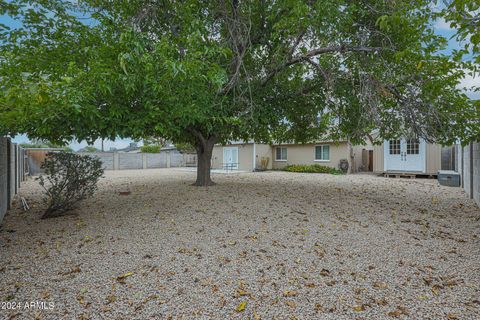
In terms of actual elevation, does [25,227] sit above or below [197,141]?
below

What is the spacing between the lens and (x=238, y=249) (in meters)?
3.60

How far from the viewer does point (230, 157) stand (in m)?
21.5

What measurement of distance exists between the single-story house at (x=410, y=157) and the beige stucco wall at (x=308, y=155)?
7.62 ft

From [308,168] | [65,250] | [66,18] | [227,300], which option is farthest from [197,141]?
[308,168]

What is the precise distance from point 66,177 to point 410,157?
15.5 metres

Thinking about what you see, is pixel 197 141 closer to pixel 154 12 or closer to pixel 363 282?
pixel 154 12

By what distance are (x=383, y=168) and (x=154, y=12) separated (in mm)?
14220

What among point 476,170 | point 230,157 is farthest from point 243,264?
point 230,157

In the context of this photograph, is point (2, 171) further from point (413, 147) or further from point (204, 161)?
point (413, 147)

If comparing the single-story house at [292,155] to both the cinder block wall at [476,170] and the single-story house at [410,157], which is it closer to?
the single-story house at [410,157]

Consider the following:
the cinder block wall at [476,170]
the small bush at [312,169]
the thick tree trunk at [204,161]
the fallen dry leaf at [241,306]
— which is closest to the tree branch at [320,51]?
the cinder block wall at [476,170]

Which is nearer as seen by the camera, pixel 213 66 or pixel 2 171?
pixel 213 66

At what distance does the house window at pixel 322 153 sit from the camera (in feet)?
58.3

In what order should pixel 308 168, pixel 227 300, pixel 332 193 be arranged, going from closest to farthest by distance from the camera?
pixel 227 300
pixel 332 193
pixel 308 168
